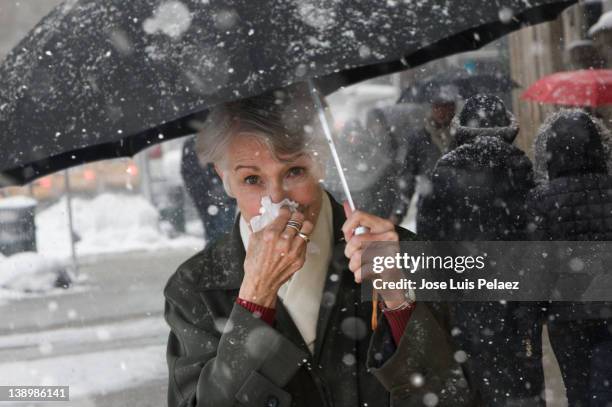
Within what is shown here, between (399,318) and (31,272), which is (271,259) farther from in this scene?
(31,272)

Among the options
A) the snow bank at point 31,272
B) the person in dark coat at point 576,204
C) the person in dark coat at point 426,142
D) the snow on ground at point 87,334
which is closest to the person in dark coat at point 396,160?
the person in dark coat at point 426,142

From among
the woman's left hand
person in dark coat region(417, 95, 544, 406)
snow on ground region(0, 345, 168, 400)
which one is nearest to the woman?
the woman's left hand

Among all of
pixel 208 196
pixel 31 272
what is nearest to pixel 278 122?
pixel 208 196

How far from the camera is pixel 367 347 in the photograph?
2619 mm

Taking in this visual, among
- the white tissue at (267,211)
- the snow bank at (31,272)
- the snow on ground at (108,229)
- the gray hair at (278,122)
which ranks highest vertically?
the snow on ground at (108,229)

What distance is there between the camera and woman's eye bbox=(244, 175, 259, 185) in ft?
8.64

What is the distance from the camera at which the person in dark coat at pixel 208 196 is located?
4801 millimetres

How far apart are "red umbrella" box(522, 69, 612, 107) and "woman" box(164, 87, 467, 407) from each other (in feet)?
6.96

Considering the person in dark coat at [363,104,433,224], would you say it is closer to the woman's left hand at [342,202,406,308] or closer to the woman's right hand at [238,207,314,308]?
the woman's right hand at [238,207,314,308]

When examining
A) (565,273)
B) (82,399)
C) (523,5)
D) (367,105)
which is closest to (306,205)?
(523,5)

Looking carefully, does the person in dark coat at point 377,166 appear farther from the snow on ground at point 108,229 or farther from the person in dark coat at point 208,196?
the snow on ground at point 108,229

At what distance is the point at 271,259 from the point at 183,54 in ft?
1.96

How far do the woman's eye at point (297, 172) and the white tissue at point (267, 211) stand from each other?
0.30ft

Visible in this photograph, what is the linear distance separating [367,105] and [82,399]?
2.95 metres
